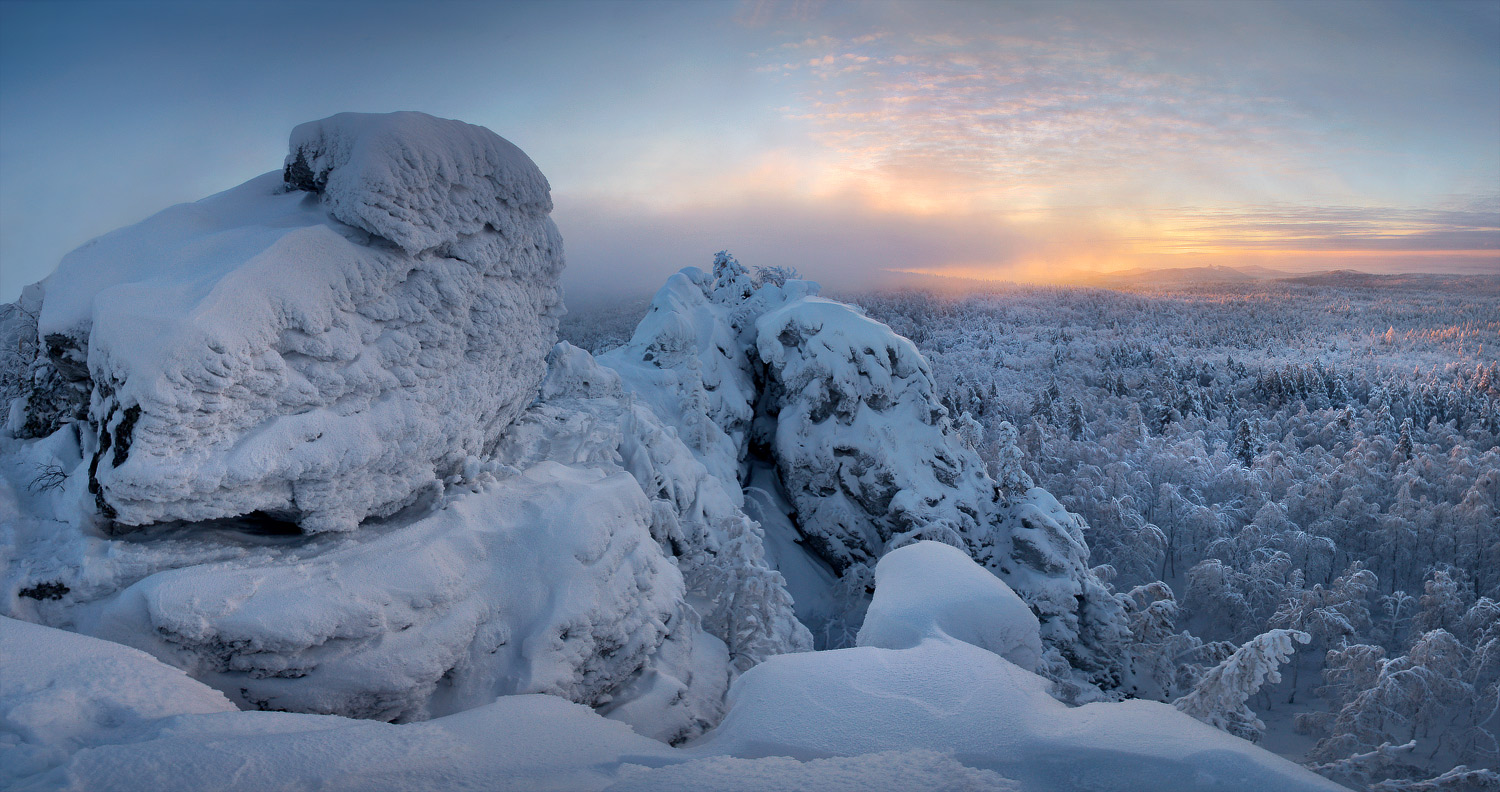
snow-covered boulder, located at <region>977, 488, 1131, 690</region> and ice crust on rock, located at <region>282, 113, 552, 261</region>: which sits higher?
ice crust on rock, located at <region>282, 113, 552, 261</region>

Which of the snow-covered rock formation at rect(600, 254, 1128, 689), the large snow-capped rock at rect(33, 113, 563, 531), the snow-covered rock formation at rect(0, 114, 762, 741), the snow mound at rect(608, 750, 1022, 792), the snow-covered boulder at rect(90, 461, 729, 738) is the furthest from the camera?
the snow-covered rock formation at rect(600, 254, 1128, 689)

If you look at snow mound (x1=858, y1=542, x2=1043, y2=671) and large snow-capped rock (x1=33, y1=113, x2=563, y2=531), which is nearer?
large snow-capped rock (x1=33, y1=113, x2=563, y2=531)

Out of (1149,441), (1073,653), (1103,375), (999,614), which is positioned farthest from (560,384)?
(1103,375)

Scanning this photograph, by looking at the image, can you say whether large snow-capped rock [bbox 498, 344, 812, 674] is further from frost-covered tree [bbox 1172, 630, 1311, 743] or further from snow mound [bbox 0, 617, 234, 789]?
frost-covered tree [bbox 1172, 630, 1311, 743]

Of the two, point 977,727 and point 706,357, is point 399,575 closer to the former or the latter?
point 977,727

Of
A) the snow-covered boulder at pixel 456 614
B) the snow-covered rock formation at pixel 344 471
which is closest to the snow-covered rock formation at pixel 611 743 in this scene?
the snow-covered boulder at pixel 456 614

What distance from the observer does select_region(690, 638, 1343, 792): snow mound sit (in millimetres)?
4633

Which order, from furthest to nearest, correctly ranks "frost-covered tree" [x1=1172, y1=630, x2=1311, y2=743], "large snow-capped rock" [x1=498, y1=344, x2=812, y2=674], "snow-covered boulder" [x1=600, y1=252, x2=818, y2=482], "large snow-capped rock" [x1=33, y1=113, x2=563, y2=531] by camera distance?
"snow-covered boulder" [x1=600, y1=252, x2=818, y2=482] < "large snow-capped rock" [x1=498, y1=344, x2=812, y2=674] < "frost-covered tree" [x1=1172, y1=630, x2=1311, y2=743] < "large snow-capped rock" [x1=33, y1=113, x2=563, y2=531]

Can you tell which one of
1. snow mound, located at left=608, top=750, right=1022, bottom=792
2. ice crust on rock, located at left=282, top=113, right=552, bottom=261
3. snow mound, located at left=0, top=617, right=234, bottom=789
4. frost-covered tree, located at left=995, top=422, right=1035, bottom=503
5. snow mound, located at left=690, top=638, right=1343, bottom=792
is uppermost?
ice crust on rock, located at left=282, top=113, right=552, bottom=261

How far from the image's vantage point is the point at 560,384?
1500 centimetres

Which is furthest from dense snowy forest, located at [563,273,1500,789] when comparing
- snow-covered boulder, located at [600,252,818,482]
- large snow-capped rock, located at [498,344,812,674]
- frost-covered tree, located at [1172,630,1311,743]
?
snow-covered boulder, located at [600,252,818,482]

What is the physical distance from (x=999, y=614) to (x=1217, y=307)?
174m

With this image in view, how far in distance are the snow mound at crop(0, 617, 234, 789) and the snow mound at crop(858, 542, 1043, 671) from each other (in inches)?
279

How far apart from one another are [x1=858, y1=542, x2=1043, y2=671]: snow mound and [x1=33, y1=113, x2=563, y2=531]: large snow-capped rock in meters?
6.58
